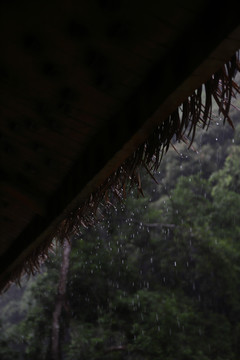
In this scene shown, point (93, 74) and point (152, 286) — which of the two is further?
point (152, 286)

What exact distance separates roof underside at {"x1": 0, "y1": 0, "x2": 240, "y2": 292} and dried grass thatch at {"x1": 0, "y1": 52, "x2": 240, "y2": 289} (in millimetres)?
91

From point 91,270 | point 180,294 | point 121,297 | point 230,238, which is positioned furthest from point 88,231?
point 230,238

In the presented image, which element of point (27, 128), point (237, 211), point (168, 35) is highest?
point (237, 211)

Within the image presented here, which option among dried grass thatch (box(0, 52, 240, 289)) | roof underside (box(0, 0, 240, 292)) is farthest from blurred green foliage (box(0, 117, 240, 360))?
roof underside (box(0, 0, 240, 292))

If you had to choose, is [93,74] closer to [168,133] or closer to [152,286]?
[168,133]

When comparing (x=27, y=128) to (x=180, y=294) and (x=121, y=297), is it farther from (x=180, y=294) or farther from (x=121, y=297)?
(x=180, y=294)

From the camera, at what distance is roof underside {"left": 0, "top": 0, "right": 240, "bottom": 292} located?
2.72 feet

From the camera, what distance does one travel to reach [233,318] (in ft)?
40.5

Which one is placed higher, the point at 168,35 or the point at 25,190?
the point at 25,190

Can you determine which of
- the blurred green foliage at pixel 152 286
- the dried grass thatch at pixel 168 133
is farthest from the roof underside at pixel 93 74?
the blurred green foliage at pixel 152 286

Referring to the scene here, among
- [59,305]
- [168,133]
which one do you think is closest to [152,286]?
[59,305]

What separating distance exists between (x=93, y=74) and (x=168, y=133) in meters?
0.27

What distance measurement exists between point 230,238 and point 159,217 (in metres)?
2.04

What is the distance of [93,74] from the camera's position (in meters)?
1.03
